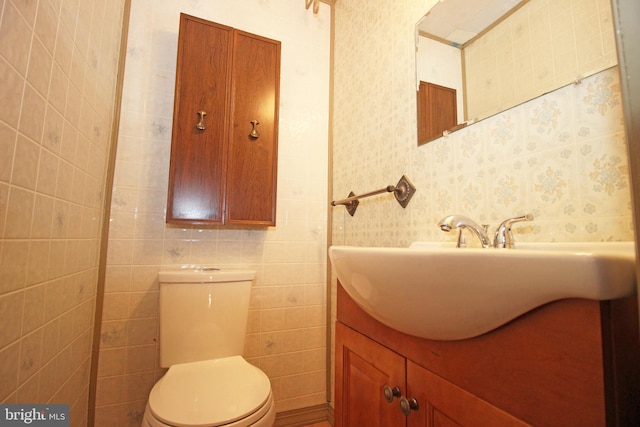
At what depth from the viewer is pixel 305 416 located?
1.46 m

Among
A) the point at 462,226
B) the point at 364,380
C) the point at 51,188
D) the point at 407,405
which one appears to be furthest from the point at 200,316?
the point at 462,226

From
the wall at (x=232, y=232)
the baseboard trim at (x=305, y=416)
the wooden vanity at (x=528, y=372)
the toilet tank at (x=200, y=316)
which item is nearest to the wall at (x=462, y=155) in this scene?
the wall at (x=232, y=232)

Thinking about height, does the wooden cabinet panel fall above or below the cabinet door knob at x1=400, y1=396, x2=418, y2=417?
above

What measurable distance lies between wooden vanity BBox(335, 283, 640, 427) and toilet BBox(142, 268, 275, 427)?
1.43 feet

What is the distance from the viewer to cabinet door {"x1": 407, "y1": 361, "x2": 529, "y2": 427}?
1.34 ft

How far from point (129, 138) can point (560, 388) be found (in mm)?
1584

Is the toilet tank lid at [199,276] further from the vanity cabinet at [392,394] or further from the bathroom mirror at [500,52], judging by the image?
the bathroom mirror at [500,52]

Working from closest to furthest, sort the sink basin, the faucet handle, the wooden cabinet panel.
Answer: the sink basin < the faucet handle < the wooden cabinet panel

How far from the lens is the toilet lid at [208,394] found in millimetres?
779

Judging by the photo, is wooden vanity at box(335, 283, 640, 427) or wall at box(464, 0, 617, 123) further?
wall at box(464, 0, 617, 123)

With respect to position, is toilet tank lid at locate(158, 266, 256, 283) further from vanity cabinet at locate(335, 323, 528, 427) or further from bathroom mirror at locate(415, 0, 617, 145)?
bathroom mirror at locate(415, 0, 617, 145)

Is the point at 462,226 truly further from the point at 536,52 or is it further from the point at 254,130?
the point at 254,130

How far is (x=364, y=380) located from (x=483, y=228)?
0.48 metres

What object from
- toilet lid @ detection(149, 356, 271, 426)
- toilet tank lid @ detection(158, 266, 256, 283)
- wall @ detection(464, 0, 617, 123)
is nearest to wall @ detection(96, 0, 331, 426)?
toilet tank lid @ detection(158, 266, 256, 283)
